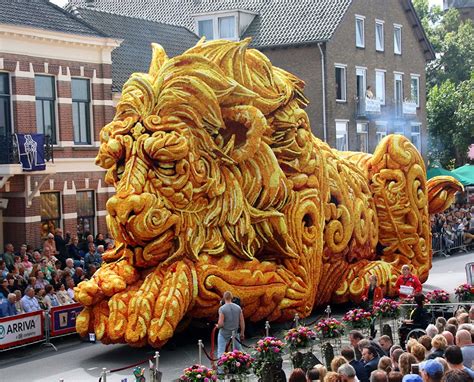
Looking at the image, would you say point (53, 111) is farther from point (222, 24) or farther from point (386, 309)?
point (222, 24)

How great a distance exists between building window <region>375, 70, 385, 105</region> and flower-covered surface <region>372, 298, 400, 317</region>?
27.6 meters

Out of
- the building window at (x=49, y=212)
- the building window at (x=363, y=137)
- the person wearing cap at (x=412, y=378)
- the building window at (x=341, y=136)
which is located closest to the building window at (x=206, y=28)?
the building window at (x=341, y=136)

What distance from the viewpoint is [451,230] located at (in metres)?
36.0

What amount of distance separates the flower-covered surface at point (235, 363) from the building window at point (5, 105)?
14.1 m

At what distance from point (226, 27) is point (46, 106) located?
57.4 feet

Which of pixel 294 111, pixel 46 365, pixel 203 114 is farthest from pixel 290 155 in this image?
pixel 46 365

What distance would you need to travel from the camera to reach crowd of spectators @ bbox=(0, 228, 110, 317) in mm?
19766

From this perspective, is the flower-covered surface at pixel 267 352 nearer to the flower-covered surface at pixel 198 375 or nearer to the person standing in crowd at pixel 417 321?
the flower-covered surface at pixel 198 375

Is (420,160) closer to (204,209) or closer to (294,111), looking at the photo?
(294,111)

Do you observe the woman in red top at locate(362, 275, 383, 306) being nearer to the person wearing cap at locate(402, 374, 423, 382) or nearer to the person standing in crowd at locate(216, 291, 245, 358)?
the person standing in crowd at locate(216, 291, 245, 358)

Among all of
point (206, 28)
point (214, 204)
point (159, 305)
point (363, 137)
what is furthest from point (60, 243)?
point (363, 137)

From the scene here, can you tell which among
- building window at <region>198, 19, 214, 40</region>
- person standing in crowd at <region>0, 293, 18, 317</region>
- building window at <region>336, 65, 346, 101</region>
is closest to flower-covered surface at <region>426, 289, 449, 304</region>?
person standing in crowd at <region>0, 293, 18, 317</region>

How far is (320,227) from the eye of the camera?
69.7 ft

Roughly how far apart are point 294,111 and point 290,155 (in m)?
0.98
